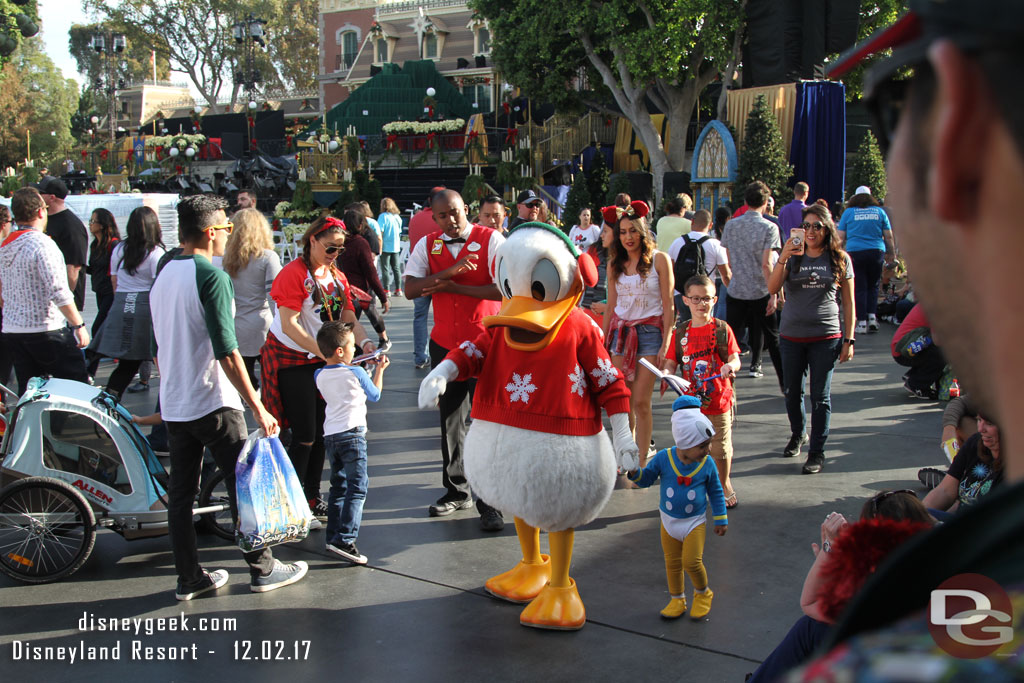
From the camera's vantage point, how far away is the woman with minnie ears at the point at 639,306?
5832 mm

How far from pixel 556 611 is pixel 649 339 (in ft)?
7.97

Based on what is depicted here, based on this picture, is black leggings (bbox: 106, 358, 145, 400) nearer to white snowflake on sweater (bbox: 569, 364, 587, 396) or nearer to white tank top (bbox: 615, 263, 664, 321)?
white tank top (bbox: 615, 263, 664, 321)

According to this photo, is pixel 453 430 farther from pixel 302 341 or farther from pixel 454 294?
pixel 302 341

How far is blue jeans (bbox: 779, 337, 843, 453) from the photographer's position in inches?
237

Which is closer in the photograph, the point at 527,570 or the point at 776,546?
the point at 527,570

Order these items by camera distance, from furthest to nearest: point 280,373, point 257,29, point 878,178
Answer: point 257,29
point 878,178
point 280,373

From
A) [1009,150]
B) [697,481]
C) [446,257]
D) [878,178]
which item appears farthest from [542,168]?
[1009,150]

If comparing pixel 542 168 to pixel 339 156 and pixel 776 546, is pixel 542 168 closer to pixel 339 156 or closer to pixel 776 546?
pixel 339 156

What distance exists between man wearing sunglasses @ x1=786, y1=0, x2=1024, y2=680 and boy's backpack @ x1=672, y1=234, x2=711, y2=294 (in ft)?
23.8

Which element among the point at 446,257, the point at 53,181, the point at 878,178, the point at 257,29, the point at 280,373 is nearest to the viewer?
the point at 280,373

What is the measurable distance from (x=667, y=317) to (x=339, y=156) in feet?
78.0

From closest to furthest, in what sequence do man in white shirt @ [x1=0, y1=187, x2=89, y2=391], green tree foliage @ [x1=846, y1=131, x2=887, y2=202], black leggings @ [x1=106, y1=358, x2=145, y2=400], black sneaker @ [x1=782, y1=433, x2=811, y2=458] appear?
man in white shirt @ [x1=0, y1=187, x2=89, y2=391] < black sneaker @ [x1=782, y1=433, x2=811, y2=458] < black leggings @ [x1=106, y1=358, x2=145, y2=400] < green tree foliage @ [x1=846, y1=131, x2=887, y2=202]

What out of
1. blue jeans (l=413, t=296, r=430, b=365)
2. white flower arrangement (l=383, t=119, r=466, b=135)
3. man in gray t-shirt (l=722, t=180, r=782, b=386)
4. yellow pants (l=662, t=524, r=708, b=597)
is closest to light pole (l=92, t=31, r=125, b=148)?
white flower arrangement (l=383, t=119, r=466, b=135)

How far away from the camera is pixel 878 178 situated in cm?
1797
